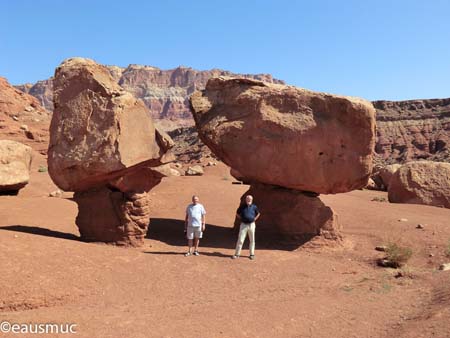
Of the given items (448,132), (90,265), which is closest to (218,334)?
(90,265)

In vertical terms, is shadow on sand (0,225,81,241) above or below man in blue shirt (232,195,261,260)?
below

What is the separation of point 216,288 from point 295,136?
178 inches

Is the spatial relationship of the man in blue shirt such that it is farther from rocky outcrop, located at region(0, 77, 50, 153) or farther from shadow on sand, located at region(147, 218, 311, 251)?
rocky outcrop, located at region(0, 77, 50, 153)

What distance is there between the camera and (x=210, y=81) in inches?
437

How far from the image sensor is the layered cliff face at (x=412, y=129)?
174 ft

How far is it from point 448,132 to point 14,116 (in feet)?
Answer: 158

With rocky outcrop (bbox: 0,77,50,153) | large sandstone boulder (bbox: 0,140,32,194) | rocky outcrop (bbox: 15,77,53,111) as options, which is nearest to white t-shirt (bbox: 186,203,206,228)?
large sandstone boulder (bbox: 0,140,32,194)

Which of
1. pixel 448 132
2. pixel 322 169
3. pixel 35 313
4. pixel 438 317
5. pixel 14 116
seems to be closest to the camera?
pixel 438 317

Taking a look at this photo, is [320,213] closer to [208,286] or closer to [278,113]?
[278,113]

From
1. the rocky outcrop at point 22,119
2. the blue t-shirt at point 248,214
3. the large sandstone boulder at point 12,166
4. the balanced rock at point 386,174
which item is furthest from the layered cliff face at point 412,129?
the blue t-shirt at point 248,214

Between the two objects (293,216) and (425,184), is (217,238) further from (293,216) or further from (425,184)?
(425,184)

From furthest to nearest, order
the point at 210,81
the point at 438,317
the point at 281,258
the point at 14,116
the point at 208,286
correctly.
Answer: the point at 14,116 < the point at 210,81 < the point at 281,258 < the point at 208,286 < the point at 438,317

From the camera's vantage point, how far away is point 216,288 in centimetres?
707

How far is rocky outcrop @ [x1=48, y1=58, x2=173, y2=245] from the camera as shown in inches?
341
